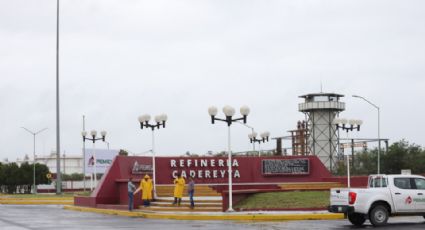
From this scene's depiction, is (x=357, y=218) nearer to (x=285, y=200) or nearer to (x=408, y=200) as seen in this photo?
(x=408, y=200)

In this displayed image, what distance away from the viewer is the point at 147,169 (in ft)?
129

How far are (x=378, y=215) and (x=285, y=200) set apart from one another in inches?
307

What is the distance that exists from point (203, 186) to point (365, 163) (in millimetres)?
42484

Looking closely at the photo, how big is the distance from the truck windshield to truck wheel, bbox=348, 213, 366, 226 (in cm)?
111

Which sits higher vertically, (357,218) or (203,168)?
(203,168)

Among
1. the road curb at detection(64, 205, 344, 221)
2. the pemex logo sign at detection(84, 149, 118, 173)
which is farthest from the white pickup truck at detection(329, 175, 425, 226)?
the pemex logo sign at detection(84, 149, 118, 173)

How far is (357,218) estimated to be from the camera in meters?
23.7

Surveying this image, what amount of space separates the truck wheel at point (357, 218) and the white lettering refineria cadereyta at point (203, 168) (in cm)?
1846

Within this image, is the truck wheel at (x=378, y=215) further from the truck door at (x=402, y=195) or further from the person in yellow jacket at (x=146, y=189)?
the person in yellow jacket at (x=146, y=189)

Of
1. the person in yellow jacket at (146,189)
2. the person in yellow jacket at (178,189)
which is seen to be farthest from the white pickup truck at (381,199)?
the person in yellow jacket at (146,189)

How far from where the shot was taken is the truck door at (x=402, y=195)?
23266mm

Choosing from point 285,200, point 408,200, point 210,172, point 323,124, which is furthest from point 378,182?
point 323,124

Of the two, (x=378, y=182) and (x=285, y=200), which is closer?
(x=378, y=182)

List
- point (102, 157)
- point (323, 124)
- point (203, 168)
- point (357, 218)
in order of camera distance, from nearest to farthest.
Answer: point (357, 218) → point (203, 168) → point (102, 157) → point (323, 124)
